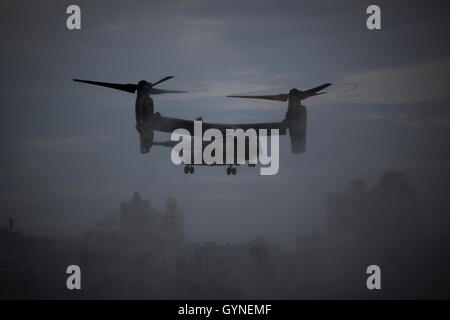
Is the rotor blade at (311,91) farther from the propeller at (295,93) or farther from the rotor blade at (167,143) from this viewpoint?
the rotor blade at (167,143)

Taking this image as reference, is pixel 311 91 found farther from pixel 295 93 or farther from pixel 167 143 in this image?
pixel 167 143

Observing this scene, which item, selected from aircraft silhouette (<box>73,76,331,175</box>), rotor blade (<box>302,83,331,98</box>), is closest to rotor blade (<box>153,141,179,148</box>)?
aircraft silhouette (<box>73,76,331,175</box>)

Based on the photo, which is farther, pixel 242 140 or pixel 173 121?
pixel 242 140

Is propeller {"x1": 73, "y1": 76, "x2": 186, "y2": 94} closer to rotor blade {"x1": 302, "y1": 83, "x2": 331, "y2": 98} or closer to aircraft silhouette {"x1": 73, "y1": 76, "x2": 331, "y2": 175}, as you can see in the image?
aircraft silhouette {"x1": 73, "y1": 76, "x2": 331, "y2": 175}

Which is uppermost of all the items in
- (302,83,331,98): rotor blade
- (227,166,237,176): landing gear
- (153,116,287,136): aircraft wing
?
(302,83,331,98): rotor blade

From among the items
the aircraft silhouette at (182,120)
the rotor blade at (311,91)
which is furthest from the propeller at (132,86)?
the rotor blade at (311,91)
